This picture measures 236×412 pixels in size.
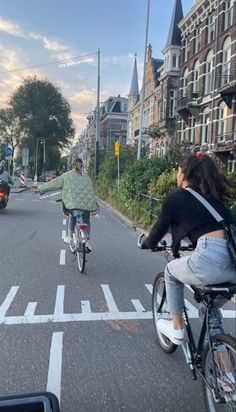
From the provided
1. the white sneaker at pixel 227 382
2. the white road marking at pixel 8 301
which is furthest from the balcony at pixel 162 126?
the white sneaker at pixel 227 382

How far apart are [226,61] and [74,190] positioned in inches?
883

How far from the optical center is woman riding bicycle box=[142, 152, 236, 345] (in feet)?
8.52

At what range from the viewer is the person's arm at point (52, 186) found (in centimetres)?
672

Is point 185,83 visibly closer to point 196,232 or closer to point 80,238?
point 80,238

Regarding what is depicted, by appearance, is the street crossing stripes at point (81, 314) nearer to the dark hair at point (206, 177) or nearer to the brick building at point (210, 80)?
the dark hair at point (206, 177)

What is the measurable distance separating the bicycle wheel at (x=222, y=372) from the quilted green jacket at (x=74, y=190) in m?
4.47

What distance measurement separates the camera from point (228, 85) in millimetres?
23016

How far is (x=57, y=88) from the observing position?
6988 cm

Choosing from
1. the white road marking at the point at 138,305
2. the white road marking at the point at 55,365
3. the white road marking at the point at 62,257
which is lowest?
the white road marking at the point at 62,257

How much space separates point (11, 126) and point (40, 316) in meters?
75.2

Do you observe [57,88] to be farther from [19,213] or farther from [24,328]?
[24,328]

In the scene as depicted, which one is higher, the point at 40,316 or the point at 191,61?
the point at 191,61

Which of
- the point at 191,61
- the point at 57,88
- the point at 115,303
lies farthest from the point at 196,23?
the point at 57,88

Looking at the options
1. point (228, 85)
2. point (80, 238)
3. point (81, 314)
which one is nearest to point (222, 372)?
point (81, 314)
